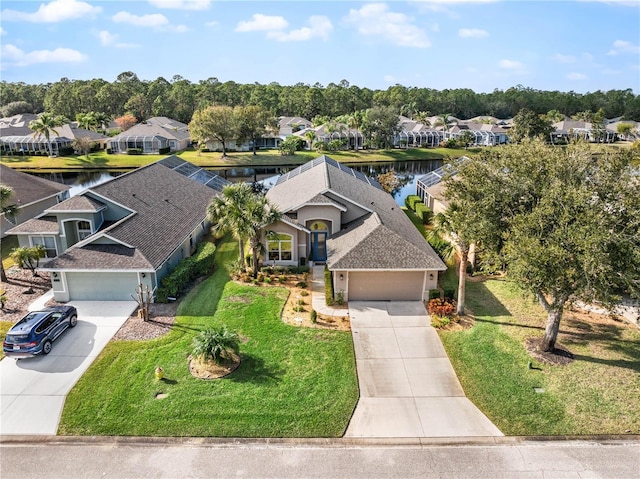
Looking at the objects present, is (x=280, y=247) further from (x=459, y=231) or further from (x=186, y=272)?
(x=459, y=231)

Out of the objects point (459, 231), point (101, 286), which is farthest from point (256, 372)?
point (101, 286)

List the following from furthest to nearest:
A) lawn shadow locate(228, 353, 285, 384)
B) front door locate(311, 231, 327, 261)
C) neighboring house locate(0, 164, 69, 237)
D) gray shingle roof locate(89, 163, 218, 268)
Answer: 1. neighboring house locate(0, 164, 69, 237)
2. front door locate(311, 231, 327, 261)
3. gray shingle roof locate(89, 163, 218, 268)
4. lawn shadow locate(228, 353, 285, 384)

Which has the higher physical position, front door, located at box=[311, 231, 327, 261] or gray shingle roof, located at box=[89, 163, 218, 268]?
gray shingle roof, located at box=[89, 163, 218, 268]

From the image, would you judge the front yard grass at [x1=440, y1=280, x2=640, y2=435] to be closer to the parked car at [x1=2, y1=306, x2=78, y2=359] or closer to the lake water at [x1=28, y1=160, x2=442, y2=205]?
the parked car at [x1=2, y1=306, x2=78, y2=359]

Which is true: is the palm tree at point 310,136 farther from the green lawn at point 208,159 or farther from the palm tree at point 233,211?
the palm tree at point 233,211

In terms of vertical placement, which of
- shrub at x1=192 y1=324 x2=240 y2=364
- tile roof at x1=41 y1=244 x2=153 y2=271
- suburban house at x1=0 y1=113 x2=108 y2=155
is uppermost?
suburban house at x1=0 y1=113 x2=108 y2=155

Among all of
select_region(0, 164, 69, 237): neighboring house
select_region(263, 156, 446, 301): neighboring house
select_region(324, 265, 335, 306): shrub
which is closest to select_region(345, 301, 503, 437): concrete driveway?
select_region(324, 265, 335, 306): shrub

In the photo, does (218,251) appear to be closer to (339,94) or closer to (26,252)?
(26,252)

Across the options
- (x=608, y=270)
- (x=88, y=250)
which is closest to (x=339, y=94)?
(x=88, y=250)
